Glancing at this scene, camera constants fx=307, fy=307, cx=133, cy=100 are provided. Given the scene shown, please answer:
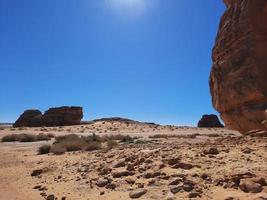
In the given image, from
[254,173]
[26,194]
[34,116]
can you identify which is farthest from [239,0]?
[34,116]

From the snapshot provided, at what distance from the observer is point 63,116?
62812 millimetres

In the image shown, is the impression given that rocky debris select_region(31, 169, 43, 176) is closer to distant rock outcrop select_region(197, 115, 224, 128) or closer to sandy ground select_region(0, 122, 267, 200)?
sandy ground select_region(0, 122, 267, 200)

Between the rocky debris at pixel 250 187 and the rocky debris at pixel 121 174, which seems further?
the rocky debris at pixel 121 174

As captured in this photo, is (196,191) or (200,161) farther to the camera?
(200,161)

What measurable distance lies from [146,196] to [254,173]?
→ 93.3 inches

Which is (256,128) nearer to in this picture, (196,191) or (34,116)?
(196,191)

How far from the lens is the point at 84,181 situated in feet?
30.3

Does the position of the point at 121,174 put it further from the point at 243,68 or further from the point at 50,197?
the point at 243,68

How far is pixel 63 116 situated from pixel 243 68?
5431 cm

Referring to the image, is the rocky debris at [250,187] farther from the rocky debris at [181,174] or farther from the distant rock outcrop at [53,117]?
the distant rock outcrop at [53,117]

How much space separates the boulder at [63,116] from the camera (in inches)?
2431

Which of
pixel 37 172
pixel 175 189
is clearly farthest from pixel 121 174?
pixel 37 172

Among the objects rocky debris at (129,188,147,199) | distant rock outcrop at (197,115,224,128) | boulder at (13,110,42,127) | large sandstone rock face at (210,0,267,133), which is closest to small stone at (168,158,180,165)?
rocky debris at (129,188,147,199)

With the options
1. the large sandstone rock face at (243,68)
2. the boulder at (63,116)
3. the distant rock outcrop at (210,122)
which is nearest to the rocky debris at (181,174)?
the large sandstone rock face at (243,68)
